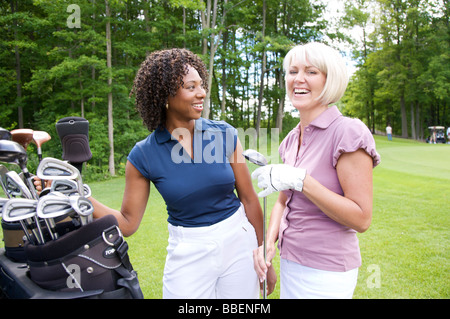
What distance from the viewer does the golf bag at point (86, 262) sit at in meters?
1.26

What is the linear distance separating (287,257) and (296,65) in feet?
3.06

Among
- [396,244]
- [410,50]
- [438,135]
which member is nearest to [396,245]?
[396,244]

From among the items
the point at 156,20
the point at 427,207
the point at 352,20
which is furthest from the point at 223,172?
the point at 352,20

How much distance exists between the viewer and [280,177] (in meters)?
1.49

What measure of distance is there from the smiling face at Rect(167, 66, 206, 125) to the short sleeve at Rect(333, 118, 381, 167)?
0.79 m

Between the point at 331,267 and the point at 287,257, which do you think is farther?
the point at 287,257

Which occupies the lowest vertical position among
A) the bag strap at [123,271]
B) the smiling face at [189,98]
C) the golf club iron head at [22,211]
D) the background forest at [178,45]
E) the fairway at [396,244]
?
the fairway at [396,244]

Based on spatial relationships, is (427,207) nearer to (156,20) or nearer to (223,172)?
(223,172)

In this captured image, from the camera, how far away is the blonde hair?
1565mm

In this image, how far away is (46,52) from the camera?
16094 millimetres

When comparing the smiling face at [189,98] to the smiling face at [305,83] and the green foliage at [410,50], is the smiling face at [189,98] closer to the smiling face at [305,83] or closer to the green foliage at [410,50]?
the smiling face at [305,83]

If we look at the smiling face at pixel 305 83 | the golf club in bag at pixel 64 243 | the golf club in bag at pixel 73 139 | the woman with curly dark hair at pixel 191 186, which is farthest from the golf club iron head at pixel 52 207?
the smiling face at pixel 305 83

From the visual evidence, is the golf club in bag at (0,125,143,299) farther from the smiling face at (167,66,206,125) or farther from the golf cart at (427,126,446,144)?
the golf cart at (427,126,446,144)

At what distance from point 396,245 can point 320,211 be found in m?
4.48
